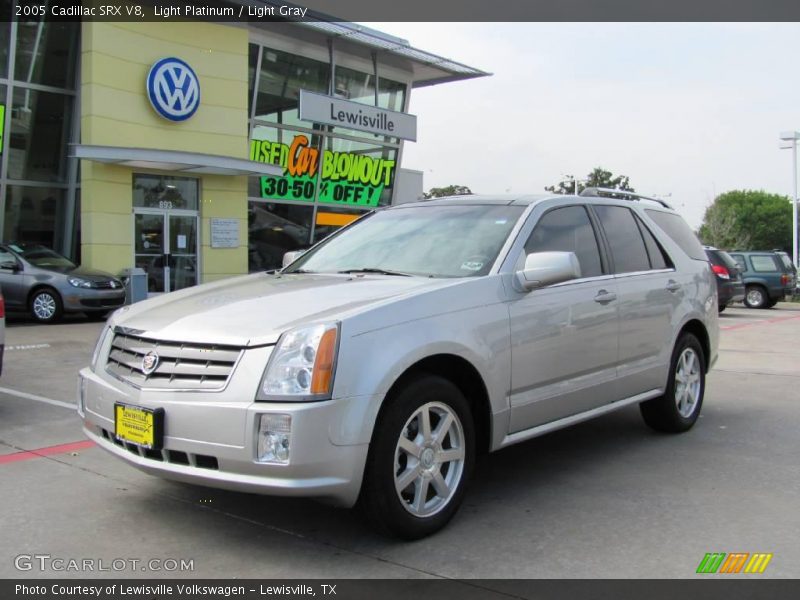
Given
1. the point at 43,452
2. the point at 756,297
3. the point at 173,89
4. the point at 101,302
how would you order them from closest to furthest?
1. the point at 43,452
2. the point at 101,302
3. the point at 173,89
4. the point at 756,297

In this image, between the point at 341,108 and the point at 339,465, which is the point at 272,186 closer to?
the point at 341,108

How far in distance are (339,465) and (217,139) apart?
17.3 metres

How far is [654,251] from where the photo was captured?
19.2ft

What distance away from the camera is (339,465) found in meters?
3.35

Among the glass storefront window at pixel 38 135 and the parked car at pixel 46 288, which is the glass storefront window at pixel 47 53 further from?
the parked car at pixel 46 288

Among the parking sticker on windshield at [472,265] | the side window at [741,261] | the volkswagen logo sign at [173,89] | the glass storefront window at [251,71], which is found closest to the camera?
the parking sticker on windshield at [472,265]

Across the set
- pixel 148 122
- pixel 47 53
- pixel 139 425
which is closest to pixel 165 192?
pixel 148 122

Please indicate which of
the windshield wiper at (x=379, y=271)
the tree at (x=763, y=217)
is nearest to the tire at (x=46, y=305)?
the windshield wiper at (x=379, y=271)

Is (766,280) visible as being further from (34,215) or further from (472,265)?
(472,265)

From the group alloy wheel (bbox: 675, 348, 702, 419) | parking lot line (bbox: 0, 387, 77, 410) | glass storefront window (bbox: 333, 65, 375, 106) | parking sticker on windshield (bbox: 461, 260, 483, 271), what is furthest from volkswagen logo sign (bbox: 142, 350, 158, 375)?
glass storefront window (bbox: 333, 65, 375, 106)

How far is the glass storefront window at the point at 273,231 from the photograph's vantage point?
2136 cm

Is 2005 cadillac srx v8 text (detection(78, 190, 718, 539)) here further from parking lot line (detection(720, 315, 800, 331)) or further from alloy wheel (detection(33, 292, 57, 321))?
parking lot line (detection(720, 315, 800, 331))

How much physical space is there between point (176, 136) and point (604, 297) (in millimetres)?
15594

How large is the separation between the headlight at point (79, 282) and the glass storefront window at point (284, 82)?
878 centimetres
